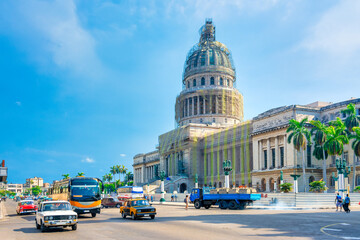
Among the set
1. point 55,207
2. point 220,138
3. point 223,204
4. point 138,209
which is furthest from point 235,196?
point 220,138

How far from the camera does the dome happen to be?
12200 centimetres

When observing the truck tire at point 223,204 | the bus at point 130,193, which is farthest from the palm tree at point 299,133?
the truck tire at point 223,204

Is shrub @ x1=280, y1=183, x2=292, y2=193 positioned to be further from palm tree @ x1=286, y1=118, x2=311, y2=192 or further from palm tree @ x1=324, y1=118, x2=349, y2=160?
palm tree @ x1=286, y1=118, x2=311, y2=192

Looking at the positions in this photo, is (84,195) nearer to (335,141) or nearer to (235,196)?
(235,196)

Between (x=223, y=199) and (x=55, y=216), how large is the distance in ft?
79.4

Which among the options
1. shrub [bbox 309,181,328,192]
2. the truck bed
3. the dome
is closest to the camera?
the truck bed

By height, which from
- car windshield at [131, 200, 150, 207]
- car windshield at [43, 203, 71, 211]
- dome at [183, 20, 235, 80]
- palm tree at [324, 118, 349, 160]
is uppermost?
dome at [183, 20, 235, 80]

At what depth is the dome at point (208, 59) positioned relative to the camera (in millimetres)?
122000

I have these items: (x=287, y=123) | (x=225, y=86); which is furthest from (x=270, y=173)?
(x=225, y=86)

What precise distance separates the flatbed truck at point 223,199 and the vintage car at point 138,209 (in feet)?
46.1

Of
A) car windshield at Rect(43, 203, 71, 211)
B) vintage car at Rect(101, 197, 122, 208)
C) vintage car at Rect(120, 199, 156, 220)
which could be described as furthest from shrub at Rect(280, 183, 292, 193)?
car windshield at Rect(43, 203, 71, 211)

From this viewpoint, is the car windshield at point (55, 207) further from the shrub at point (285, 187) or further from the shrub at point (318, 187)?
the shrub at point (318, 187)

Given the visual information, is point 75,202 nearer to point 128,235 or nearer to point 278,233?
point 128,235

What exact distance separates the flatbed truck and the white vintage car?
21.7 metres
